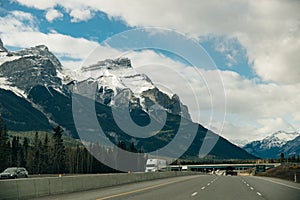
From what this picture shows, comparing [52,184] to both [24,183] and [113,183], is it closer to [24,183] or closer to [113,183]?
[24,183]

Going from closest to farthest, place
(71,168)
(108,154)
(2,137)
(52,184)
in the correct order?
(52,184), (2,137), (71,168), (108,154)

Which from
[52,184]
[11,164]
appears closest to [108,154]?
[11,164]

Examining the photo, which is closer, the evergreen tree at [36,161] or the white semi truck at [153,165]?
the white semi truck at [153,165]

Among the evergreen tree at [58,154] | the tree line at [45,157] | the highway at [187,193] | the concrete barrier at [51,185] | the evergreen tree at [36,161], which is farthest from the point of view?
the evergreen tree at [58,154]

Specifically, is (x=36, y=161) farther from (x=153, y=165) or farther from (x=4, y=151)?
(x=153, y=165)

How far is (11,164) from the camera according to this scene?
127 meters

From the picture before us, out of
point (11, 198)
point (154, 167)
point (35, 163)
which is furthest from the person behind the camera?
point (35, 163)

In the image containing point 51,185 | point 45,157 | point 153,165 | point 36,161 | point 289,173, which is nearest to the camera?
point 51,185

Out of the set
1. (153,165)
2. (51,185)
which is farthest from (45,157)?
(51,185)

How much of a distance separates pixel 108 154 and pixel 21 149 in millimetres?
44579

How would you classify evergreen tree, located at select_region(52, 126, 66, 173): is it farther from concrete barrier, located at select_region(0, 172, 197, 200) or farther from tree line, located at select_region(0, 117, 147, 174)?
concrete barrier, located at select_region(0, 172, 197, 200)

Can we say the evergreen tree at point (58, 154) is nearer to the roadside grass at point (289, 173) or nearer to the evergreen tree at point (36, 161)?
the evergreen tree at point (36, 161)

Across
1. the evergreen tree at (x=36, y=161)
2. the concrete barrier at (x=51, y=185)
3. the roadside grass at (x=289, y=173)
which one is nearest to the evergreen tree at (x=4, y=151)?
the evergreen tree at (x=36, y=161)

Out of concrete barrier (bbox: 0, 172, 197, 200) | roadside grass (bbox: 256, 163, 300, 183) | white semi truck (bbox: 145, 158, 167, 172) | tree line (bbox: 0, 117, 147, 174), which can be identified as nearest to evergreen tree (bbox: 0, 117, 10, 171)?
tree line (bbox: 0, 117, 147, 174)
